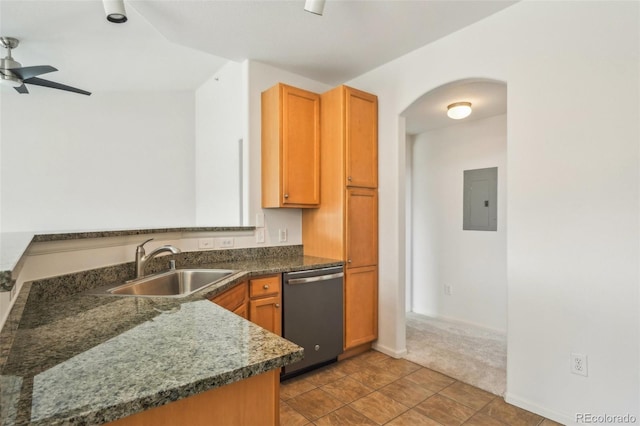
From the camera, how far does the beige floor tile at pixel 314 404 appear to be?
2109mm

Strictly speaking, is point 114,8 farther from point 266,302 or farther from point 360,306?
point 360,306

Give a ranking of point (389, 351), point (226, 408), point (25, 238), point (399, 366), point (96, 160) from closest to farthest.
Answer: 1. point (226, 408)
2. point (25, 238)
3. point (399, 366)
4. point (389, 351)
5. point (96, 160)

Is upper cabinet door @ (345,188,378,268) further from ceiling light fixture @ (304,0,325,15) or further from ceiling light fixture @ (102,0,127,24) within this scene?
ceiling light fixture @ (102,0,127,24)

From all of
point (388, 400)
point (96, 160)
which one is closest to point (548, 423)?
point (388, 400)

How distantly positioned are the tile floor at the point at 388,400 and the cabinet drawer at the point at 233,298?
725 mm

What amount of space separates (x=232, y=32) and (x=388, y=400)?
285 centimetres

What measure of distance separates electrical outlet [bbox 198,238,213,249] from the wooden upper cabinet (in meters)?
0.57

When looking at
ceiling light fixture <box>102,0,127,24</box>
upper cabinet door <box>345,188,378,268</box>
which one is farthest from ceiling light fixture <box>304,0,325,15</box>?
upper cabinet door <box>345,188,378,268</box>

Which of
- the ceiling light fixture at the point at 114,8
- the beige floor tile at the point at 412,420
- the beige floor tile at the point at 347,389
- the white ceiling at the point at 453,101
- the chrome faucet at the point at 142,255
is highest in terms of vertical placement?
the ceiling light fixture at the point at 114,8

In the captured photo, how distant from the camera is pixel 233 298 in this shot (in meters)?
2.07

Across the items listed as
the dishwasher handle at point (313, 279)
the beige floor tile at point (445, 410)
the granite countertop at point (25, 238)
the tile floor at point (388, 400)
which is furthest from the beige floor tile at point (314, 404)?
the granite countertop at point (25, 238)

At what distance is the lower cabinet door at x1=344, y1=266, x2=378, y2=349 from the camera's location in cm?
286

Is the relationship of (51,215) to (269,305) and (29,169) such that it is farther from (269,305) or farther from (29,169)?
(269,305)

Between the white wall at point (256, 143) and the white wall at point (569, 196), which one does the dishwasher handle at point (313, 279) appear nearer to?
the white wall at point (256, 143)
